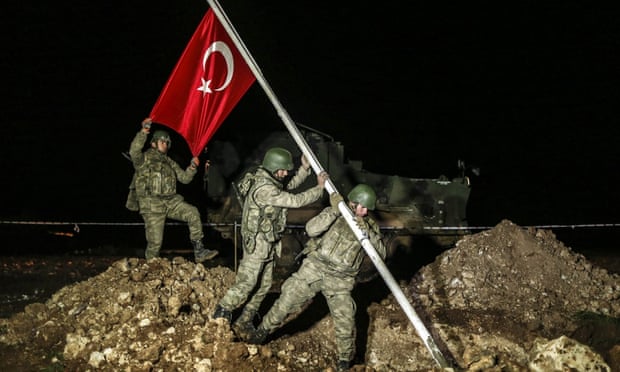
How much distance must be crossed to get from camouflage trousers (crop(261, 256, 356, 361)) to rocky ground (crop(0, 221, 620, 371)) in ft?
1.20

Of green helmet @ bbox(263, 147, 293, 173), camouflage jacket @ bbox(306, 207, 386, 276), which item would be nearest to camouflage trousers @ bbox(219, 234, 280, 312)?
camouflage jacket @ bbox(306, 207, 386, 276)

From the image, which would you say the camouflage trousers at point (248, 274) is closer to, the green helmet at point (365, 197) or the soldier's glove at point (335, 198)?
the soldier's glove at point (335, 198)

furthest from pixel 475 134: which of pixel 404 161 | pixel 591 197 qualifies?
pixel 591 197

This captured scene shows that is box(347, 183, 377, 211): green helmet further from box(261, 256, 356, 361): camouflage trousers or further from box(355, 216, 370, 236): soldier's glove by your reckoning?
box(261, 256, 356, 361): camouflage trousers

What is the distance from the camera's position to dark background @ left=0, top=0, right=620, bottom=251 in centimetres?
1777

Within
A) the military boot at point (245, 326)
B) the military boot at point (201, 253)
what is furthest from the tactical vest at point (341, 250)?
the military boot at point (201, 253)

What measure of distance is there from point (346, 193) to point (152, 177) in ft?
15.0

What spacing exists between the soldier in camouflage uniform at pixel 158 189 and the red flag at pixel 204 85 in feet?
2.77

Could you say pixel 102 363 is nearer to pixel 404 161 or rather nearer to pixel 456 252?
pixel 456 252

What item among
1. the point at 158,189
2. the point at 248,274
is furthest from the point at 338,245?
the point at 158,189

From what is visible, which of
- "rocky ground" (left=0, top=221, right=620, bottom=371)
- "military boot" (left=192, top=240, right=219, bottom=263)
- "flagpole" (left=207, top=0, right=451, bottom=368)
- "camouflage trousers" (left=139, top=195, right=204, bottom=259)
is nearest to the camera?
"flagpole" (left=207, top=0, right=451, bottom=368)

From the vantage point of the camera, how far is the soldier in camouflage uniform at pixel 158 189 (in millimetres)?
6523

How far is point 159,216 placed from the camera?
22.0 feet

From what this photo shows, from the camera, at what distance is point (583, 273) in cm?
750
